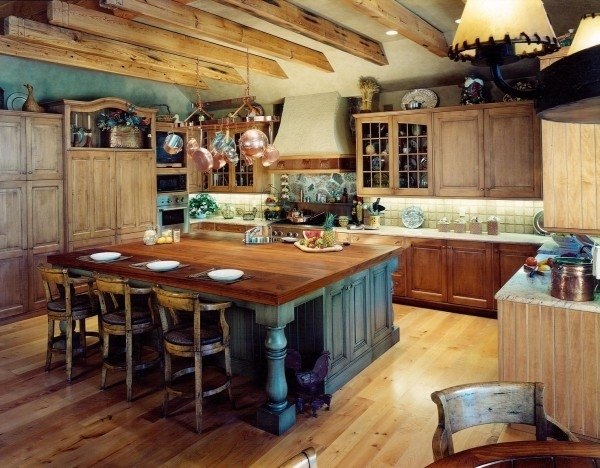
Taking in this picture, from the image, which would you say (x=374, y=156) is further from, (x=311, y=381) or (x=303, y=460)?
(x=303, y=460)

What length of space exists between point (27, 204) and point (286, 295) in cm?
420

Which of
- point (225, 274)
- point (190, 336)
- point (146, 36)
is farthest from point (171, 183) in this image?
point (190, 336)

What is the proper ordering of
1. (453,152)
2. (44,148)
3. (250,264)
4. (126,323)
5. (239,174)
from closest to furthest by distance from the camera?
(126,323) → (250,264) → (44,148) → (453,152) → (239,174)

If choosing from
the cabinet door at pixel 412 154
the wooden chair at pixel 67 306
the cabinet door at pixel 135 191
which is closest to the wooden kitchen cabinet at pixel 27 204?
the cabinet door at pixel 135 191

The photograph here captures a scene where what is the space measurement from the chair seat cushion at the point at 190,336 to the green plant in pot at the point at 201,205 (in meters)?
5.13

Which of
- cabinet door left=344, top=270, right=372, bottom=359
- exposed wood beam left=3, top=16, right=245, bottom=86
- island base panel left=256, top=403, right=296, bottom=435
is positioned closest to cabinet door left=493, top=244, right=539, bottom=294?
cabinet door left=344, top=270, right=372, bottom=359

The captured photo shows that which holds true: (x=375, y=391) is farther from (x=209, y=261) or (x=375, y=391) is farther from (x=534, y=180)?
(x=534, y=180)

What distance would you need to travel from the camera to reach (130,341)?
3.83m

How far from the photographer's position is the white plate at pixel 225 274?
139 inches

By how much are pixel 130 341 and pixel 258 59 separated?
4.47 m

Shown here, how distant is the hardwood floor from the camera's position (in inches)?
121

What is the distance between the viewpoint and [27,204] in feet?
19.6

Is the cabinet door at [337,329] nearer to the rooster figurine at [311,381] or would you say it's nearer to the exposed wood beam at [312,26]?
the rooster figurine at [311,381]

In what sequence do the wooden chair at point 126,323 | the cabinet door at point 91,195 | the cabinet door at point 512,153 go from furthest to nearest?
1. the cabinet door at point 91,195
2. the cabinet door at point 512,153
3. the wooden chair at point 126,323
